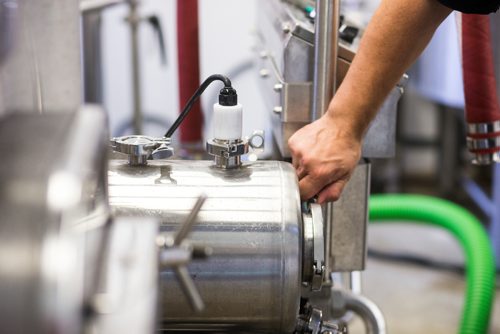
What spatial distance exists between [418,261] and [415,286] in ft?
0.59

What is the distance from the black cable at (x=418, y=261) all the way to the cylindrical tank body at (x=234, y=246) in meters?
1.94

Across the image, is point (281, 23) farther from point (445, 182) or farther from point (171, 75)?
point (445, 182)

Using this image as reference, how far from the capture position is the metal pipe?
1191 millimetres

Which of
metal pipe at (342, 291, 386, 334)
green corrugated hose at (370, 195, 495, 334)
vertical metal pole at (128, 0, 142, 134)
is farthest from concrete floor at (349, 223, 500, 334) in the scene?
metal pipe at (342, 291, 386, 334)

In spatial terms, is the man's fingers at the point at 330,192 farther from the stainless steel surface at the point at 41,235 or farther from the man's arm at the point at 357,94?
the stainless steel surface at the point at 41,235

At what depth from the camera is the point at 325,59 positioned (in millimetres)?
1036

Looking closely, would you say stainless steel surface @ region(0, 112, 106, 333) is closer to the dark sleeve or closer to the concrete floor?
the dark sleeve

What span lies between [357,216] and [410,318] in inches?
52.7

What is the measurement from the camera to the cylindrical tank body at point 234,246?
86 cm

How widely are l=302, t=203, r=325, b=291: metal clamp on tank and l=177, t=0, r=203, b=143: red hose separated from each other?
70cm

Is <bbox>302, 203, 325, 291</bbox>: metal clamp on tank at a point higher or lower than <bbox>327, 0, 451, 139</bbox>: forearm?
lower

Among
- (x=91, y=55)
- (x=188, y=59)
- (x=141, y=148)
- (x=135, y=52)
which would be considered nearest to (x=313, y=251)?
(x=141, y=148)

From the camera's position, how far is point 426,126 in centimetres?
355

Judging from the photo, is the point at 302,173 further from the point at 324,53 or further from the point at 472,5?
the point at 472,5
